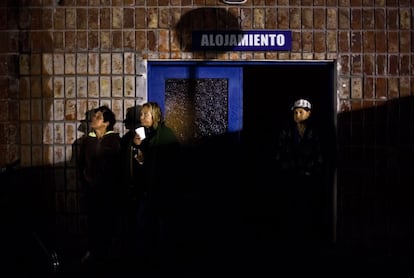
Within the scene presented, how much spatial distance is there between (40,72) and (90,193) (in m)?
1.69

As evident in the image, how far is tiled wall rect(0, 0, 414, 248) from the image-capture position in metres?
7.47

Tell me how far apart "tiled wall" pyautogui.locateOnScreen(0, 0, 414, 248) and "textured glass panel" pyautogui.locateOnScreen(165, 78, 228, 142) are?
411 mm

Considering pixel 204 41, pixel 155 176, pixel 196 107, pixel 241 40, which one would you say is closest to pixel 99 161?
pixel 155 176

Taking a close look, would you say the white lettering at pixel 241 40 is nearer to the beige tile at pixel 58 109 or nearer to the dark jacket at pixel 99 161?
the dark jacket at pixel 99 161

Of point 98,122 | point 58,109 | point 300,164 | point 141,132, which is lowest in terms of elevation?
point 300,164

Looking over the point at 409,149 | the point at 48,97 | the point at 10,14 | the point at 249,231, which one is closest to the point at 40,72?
the point at 48,97

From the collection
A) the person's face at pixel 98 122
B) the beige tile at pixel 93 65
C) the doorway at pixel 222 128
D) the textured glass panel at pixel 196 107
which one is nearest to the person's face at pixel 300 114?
the doorway at pixel 222 128

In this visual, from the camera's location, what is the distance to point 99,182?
6848mm

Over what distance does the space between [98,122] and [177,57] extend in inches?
49.5

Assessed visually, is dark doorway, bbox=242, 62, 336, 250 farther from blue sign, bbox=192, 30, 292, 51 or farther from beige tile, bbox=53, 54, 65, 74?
beige tile, bbox=53, 54, 65, 74

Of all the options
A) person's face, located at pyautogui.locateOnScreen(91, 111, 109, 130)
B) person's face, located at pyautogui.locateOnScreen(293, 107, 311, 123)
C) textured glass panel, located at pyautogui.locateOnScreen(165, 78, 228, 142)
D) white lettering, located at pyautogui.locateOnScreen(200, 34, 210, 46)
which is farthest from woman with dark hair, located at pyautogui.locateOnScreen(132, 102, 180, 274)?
person's face, located at pyautogui.locateOnScreen(293, 107, 311, 123)

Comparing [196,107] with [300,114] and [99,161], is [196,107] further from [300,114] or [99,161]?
[99,161]

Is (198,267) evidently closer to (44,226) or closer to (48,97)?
(44,226)

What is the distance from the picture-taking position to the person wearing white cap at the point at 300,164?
7176 mm
